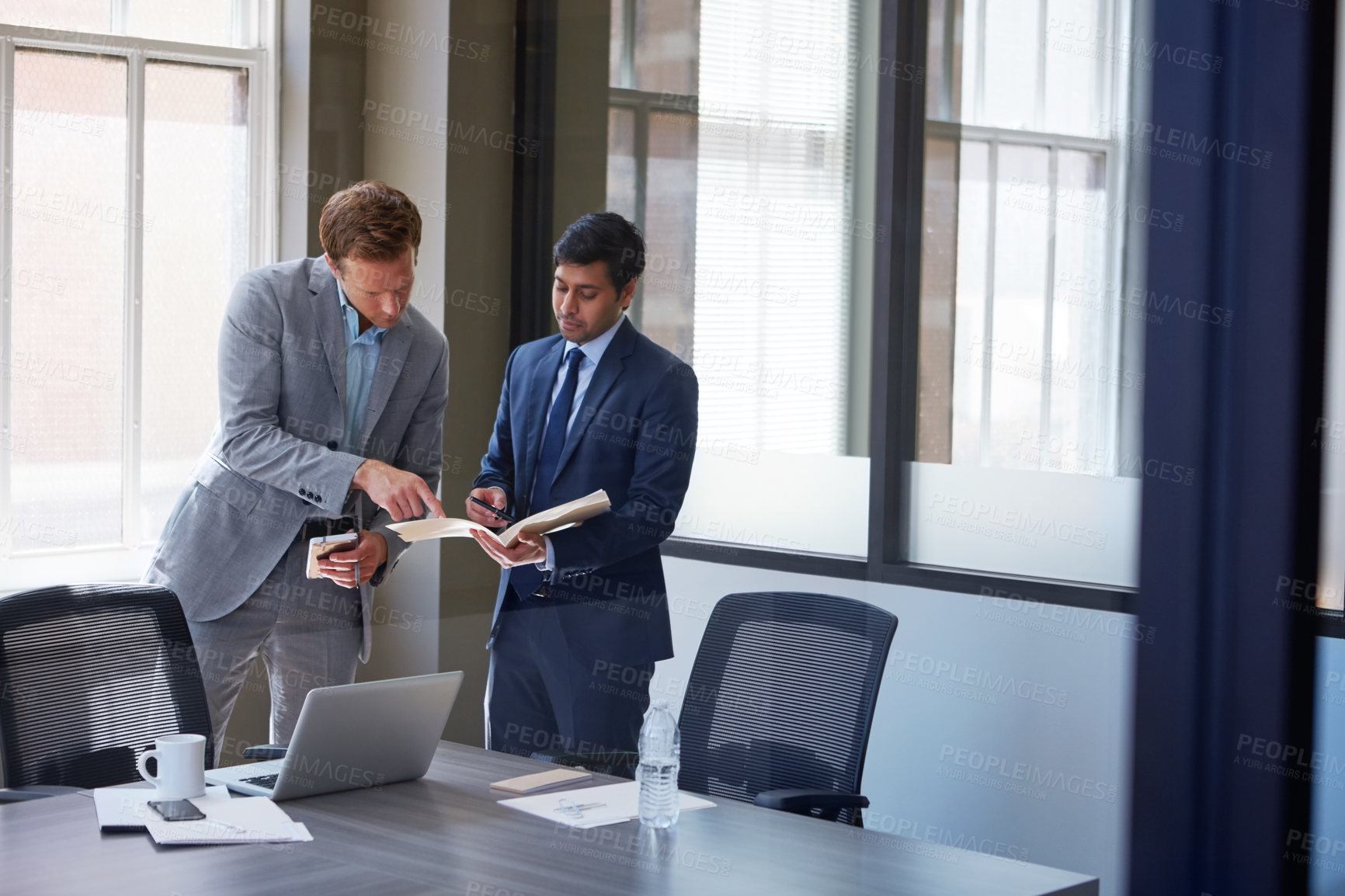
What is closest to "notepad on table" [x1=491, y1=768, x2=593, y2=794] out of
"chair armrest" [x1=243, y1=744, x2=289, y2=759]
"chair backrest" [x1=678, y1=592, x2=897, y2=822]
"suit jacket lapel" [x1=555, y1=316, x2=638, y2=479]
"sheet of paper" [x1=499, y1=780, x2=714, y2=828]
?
"sheet of paper" [x1=499, y1=780, x2=714, y2=828]

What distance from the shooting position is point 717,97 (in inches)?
178

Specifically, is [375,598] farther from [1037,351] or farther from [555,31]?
[1037,351]

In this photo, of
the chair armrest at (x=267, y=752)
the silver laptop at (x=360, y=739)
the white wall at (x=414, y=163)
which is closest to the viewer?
the silver laptop at (x=360, y=739)

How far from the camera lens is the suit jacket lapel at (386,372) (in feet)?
11.5

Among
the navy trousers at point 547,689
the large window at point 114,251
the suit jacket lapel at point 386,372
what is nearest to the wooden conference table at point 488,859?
the navy trousers at point 547,689

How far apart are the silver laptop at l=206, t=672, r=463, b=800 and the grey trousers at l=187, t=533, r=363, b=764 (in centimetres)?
89

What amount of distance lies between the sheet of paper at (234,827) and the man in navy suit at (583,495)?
4.14 ft

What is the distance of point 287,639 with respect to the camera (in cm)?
357

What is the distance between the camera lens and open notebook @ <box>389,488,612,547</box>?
10.3 feet

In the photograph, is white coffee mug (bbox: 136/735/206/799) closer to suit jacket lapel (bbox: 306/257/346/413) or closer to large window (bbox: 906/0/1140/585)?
suit jacket lapel (bbox: 306/257/346/413)

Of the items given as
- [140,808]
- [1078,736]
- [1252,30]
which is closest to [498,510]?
[140,808]

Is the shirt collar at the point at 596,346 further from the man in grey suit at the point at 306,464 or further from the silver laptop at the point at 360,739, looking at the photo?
the silver laptop at the point at 360,739

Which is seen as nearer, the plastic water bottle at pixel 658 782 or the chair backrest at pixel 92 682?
the plastic water bottle at pixel 658 782

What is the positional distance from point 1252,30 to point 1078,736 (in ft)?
5.88
